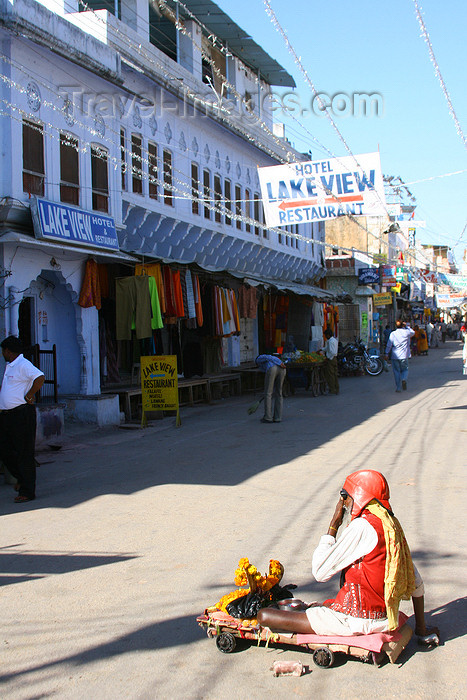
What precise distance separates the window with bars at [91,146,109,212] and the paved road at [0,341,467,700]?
5186mm

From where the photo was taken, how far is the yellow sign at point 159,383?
14.5m

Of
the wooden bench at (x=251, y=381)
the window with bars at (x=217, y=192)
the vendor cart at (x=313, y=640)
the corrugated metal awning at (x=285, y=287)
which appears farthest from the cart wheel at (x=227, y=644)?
the window with bars at (x=217, y=192)

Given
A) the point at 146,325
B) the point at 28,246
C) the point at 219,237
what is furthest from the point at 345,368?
the point at 28,246

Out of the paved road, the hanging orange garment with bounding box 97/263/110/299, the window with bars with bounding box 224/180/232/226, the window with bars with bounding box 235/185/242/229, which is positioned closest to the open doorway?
the hanging orange garment with bounding box 97/263/110/299

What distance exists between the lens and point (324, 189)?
43.3 feet

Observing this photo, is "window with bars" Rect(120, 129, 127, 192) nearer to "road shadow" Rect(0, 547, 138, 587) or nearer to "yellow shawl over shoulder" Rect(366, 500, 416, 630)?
"road shadow" Rect(0, 547, 138, 587)

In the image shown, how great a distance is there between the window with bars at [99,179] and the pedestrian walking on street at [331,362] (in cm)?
763

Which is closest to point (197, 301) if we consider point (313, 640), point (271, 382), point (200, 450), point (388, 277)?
point (271, 382)

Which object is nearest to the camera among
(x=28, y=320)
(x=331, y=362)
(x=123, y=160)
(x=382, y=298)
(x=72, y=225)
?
(x=72, y=225)

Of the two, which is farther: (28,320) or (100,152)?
(100,152)

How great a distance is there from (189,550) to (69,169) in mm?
10252

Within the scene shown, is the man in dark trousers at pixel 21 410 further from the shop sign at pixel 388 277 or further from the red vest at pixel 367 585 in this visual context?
the shop sign at pixel 388 277

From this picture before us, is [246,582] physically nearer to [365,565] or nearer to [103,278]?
[365,565]

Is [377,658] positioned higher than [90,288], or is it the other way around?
[90,288]
